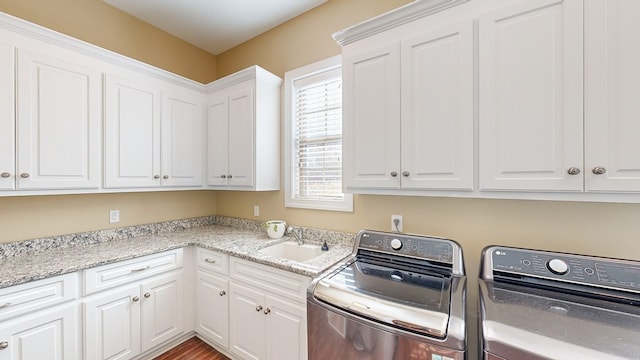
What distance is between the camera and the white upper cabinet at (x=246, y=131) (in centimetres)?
235

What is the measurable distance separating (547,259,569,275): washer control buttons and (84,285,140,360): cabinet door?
8.23 feet

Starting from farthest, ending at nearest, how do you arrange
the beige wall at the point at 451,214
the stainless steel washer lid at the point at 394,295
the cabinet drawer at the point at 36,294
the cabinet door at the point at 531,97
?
the cabinet drawer at the point at 36,294
the beige wall at the point at 451,214
the cabinet door at the point at 531,97
the stainless steel washer lid at the point at 394,295

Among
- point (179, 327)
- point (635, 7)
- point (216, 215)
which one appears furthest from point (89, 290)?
point (635, 7)

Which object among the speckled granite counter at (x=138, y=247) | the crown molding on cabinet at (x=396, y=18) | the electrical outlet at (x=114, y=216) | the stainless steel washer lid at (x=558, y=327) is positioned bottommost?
the speckled granite counter at (x=138, y=247)

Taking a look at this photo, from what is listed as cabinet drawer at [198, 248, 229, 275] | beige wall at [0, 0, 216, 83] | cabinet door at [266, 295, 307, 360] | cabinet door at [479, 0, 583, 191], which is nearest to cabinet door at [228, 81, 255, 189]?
cabinet drawer at [198, 248, 229, 275]

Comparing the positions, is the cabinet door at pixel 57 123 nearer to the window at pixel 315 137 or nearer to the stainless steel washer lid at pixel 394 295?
the window at pixel 315 137

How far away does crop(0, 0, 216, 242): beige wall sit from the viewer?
1863mm

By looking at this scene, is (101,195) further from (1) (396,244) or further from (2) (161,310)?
(1) (396,244)

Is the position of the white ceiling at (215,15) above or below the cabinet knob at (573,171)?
above

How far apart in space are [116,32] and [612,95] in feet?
11.0

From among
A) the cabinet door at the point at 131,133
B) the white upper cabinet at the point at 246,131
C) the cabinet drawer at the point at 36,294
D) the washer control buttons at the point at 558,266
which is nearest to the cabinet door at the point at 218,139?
the white upper cabinet at the point at 246,131

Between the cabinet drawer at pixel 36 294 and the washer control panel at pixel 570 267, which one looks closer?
the washer control panel at pixel 570 267

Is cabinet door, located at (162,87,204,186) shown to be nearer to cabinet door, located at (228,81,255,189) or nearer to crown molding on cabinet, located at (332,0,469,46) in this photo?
cabinet door, located at (228,81,255,189)

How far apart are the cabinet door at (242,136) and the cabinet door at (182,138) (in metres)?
0.40
